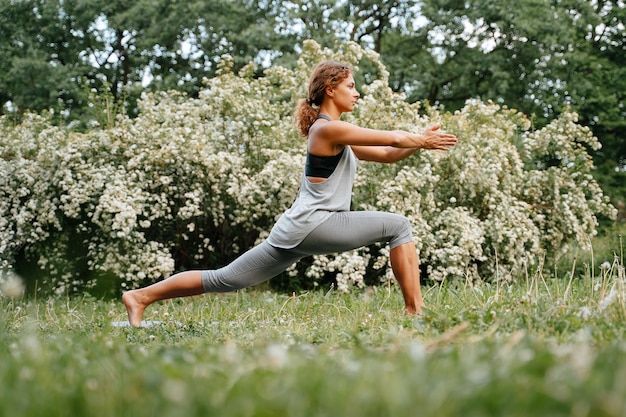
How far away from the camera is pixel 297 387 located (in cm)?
165

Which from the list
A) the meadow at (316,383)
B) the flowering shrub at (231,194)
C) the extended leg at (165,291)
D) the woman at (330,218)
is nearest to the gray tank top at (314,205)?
the woman at (330,218)

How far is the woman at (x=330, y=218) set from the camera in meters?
4.50

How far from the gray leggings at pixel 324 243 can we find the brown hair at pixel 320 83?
0.74 metres

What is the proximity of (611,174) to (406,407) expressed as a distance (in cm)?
1754

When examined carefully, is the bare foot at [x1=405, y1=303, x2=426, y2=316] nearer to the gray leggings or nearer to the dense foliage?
the gray leggings

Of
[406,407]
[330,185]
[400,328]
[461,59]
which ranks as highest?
[461,59]

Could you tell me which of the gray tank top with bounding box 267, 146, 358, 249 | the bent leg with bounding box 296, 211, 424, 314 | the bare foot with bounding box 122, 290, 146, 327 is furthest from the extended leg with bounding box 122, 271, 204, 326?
the bent leg with bounding box 296, 211, 424, 314

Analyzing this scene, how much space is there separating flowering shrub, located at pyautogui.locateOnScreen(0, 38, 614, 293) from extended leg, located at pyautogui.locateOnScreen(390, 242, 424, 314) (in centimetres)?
273

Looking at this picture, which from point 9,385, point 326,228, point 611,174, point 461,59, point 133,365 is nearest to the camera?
point 9,385

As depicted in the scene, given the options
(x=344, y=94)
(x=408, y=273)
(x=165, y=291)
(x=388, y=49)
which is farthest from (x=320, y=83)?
(x=388, y=49)

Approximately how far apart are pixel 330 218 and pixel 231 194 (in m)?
3.37

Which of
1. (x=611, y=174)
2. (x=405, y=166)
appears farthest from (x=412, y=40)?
(x=405, y=166)

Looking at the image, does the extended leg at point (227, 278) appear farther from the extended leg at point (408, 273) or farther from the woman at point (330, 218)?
the extended leg at point (408, 273)

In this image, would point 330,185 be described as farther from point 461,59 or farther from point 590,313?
point 461,59
